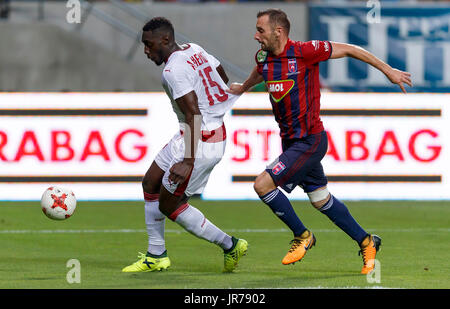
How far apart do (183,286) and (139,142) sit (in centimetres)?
716

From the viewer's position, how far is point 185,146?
7996 mm

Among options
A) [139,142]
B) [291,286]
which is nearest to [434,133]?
[139,142]

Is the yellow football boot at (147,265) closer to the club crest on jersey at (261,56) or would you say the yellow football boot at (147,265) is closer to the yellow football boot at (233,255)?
the yellow football boot at (233,255)

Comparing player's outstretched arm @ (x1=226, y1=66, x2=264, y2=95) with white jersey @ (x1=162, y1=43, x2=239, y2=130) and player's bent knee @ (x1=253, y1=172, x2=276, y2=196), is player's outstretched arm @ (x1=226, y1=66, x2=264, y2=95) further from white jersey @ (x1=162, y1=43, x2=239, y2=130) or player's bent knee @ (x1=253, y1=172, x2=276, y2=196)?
player's bent knee @ (x1=253, y1=172, x2=276, y2=196)

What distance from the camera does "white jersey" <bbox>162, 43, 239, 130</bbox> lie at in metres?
7.95

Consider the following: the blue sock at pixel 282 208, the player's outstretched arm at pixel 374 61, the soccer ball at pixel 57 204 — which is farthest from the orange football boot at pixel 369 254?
the soccer ball at pixel 57 204

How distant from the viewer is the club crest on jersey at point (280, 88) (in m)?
8.19

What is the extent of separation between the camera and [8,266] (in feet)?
28.2

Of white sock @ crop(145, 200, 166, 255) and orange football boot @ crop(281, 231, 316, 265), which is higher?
white sock @ crop(145, 200, 166, 255)

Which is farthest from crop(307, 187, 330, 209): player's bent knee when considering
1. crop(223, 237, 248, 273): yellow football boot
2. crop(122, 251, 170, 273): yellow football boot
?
crop(122, 251, 170, 273): yellow football boot

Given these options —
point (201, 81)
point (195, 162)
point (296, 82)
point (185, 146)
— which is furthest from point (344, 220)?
point (201, 81)

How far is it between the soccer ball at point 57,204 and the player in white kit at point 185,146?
34.6 inches

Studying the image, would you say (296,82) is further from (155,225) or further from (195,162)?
(155,225)

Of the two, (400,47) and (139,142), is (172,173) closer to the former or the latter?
(139,142)
